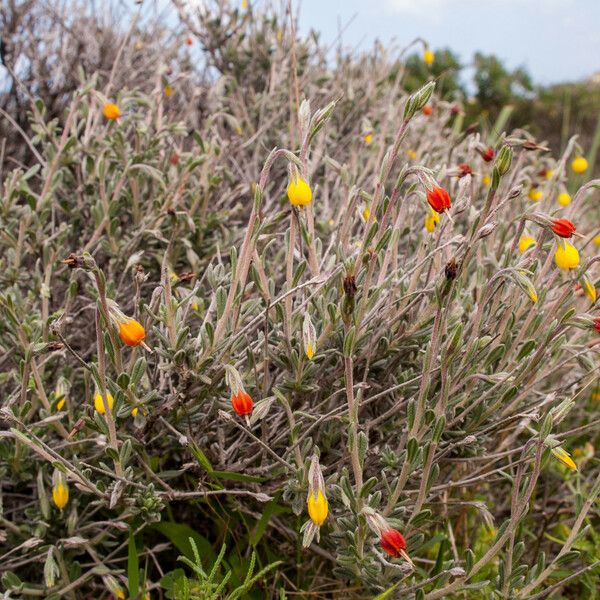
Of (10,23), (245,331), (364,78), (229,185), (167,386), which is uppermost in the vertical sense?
(10,23)

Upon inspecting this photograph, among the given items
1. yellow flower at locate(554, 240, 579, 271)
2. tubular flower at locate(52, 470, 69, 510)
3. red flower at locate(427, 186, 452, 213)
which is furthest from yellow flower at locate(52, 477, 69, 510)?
yellow flower at locate(554, 240, 579, 271)

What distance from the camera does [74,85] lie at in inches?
136

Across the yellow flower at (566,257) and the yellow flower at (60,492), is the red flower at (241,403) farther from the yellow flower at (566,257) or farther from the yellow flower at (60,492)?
the yellow flower at (566,257)

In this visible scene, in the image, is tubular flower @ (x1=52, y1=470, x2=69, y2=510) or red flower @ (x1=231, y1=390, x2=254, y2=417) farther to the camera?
tubular flower @ (x1=52, y1=470, x2=69, y2=510)

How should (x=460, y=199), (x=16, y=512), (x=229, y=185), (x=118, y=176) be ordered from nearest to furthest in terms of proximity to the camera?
(x=460, y=199) → (x=16, y=512) → (x=118, y=176) → (x=229, y=185)

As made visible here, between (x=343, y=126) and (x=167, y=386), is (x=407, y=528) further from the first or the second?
(x=343, y=126)

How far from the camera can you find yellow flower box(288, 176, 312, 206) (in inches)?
54.8

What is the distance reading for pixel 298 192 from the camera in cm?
139

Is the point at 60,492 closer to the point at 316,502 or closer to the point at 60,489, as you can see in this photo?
the point at 60,489

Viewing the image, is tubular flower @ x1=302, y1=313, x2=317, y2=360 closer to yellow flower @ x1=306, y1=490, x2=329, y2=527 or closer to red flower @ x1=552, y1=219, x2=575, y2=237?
yellow flower @ x1=306, y1=490, x2=329, y2=527

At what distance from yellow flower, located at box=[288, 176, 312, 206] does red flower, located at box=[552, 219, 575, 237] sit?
1.55 feet

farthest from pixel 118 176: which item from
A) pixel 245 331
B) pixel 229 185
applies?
pixel 245 331

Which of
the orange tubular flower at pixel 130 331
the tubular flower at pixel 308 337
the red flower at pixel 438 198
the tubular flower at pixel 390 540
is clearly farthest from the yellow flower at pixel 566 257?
the orange tubular flower at pixel 130 331

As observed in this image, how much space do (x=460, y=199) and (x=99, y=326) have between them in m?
0.92
